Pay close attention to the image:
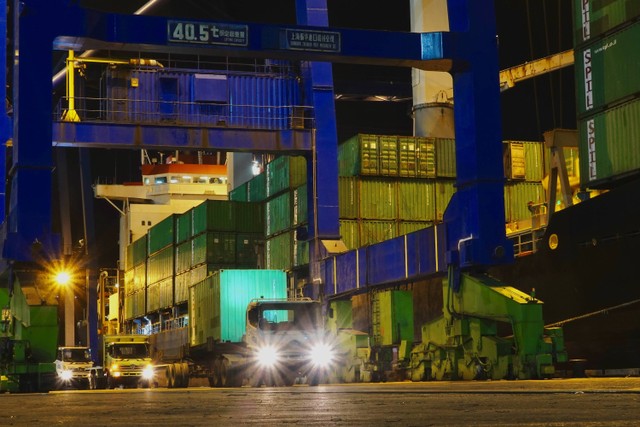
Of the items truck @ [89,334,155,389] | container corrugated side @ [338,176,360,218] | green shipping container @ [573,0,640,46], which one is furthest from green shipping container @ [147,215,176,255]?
green shipping container @ [573,0,640,46]

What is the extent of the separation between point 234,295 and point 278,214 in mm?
8694

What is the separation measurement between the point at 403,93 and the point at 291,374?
27.9m

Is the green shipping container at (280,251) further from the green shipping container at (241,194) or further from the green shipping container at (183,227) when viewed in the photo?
the green shipping container at (183,227)

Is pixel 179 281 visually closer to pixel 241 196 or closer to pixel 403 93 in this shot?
pixel 241 196

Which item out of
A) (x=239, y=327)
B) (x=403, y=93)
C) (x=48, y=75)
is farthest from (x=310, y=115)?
(x=403, y=93)

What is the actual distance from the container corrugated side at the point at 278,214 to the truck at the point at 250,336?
14.2 ft

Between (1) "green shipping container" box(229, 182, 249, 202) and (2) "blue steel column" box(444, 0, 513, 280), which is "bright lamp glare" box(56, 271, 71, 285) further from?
(1) "green shipping container" box(229, 182, 249, 202)

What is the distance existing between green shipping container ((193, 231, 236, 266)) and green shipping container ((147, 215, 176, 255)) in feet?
16.7

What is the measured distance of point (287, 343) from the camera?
86.6 feet

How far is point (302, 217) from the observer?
3509 cm

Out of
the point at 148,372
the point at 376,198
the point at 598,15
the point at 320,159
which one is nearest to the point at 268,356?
the point at 320,159

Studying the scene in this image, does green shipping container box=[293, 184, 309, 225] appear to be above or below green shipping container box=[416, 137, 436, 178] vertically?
below

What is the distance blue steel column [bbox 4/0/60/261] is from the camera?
24.9 meters

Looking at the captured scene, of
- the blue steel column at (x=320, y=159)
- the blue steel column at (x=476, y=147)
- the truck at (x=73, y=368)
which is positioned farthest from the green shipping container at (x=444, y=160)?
the truck at (x=73, y=368)
